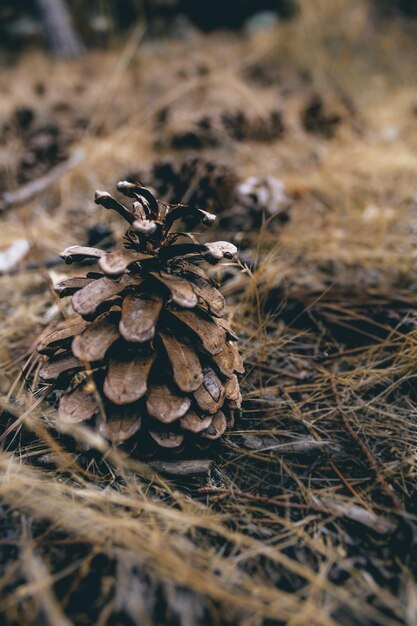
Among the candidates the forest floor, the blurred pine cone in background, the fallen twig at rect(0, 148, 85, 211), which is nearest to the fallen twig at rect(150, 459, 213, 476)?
the forest floor

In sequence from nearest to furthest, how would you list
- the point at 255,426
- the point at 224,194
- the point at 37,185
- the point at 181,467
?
the point at 181,467 < the point at 255,426 < the point at 224,194 < the point at 37,185

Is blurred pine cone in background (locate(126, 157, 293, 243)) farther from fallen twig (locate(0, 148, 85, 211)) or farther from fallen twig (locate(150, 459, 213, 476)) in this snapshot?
fallen twig (locate(150, 459, 213, 476))

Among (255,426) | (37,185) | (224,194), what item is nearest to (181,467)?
(255,426)

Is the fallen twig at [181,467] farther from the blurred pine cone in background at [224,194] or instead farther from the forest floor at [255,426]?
the blurred pine cone in background at [224,194]

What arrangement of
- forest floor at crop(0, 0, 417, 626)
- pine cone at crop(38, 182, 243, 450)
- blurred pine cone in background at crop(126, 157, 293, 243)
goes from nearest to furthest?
forest floor at crop(0, 0, 417, 626)
pine cone at crop(38, 182, 243, 450)
blurred pine cone in background at crop(126, 157, 293, 243)

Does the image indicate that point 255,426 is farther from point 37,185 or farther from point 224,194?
point 37,185

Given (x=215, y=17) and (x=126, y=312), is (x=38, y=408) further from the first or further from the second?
(x=215, y=17)
